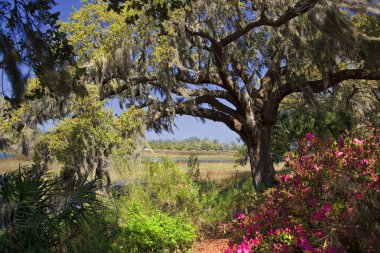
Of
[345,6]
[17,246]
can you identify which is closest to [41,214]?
[17,246]

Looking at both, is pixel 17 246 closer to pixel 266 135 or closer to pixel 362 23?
pixel 266 135

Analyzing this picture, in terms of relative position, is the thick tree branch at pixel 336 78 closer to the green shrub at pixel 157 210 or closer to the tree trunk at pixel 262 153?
the tree trunk at pixel 262 153

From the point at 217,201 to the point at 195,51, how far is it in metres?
5.20

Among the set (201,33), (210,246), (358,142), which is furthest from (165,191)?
(358,142)

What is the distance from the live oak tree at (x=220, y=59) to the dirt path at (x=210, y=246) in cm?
380

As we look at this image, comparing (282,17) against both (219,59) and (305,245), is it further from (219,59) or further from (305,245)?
(305,245)

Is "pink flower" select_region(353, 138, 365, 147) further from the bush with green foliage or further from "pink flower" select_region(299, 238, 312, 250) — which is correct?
the bush with green foliage

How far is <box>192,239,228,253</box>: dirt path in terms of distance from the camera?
27.2 ft

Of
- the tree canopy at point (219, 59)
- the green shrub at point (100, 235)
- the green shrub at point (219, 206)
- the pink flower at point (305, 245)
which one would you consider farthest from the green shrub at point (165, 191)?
the pink flower at point (305, 245)

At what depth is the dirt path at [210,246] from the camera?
27.2ft

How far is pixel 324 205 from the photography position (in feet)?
14.2

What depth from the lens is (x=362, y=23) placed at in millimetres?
14242

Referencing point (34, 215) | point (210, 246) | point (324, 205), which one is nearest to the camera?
point (324, 205)

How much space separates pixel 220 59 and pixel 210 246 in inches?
224
